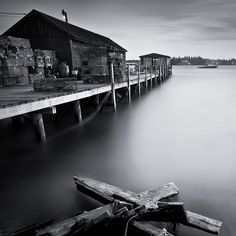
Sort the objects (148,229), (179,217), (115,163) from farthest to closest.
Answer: (115,163), (179,217), (148,229)

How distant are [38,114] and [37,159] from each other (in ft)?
5.42

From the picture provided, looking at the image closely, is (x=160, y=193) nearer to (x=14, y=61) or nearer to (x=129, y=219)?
(x=129, y=219)

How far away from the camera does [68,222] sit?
3148mm

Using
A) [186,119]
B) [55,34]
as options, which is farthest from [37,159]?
[55,34]

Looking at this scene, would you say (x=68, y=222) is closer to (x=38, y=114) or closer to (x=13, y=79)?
(x=38, y=114)

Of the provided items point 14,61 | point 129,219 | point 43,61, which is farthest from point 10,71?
point 129,219

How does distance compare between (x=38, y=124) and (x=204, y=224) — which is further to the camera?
(x=38, y=124)

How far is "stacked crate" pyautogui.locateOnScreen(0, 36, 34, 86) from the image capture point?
42.5ft

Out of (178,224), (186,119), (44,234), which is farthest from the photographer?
(186,119)

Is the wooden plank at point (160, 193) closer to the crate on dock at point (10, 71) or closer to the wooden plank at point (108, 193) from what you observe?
the wooden plank at point (108, 193)

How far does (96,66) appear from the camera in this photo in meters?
13.6

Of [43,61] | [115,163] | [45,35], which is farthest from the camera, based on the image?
[45,35]

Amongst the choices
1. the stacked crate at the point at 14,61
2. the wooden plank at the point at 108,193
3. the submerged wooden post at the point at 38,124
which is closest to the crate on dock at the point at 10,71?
the stacked crate at the point at 14,61

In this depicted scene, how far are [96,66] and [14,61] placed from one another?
5.22 metres
